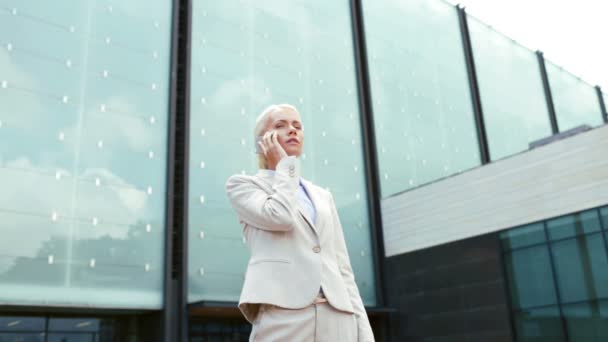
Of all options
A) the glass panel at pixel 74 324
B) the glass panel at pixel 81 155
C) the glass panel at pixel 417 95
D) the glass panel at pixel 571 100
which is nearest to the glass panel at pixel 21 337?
the glass panel at pixel 74 324

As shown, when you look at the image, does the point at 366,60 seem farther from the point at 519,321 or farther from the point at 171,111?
the point at 519,321

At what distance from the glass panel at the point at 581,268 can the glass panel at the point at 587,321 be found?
22cm

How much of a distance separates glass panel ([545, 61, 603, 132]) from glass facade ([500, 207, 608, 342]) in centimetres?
1347

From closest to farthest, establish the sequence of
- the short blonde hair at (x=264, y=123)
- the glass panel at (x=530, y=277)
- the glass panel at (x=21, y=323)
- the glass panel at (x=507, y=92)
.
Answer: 1. the short blonde hair at (x=264, y=123)
2. the glass panel at (x=21, y=323)
3. the glass panel at (x=530, y=277)
4. the glass panel at (x=507, y=92)

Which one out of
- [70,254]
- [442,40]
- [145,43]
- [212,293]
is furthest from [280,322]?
[442,40]

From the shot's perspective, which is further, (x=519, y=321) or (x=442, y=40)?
(x=442, y=40)

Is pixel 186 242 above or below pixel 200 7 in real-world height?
below

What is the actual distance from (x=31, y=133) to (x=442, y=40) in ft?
54.9

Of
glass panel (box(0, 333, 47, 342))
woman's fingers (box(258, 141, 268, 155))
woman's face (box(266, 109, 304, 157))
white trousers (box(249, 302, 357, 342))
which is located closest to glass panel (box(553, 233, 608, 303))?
glass panel (box(0, 333, 47, 342))

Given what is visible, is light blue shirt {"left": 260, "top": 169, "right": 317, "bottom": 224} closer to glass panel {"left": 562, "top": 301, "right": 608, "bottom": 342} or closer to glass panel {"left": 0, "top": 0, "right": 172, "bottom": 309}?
glass panel {"left": 0, "top": 0, "right": 172, "bottom": 309}

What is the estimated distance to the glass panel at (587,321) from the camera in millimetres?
16047

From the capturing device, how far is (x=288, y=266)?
3369 millimetres

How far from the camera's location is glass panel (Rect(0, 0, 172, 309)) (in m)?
13.9

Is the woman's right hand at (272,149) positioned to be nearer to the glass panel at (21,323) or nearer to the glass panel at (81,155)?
the glass panel at (81,155)
